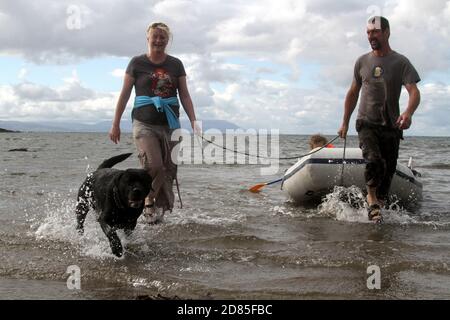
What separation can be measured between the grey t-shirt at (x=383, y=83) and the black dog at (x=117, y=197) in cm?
325

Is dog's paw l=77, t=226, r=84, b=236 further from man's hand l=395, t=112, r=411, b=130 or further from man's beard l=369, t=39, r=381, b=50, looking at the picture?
man's beard l=369, t=39, r=381, b=50

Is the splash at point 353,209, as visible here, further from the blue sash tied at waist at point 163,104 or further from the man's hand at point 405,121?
the blue sash tied at waist at point 163,104

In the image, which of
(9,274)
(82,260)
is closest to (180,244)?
(82,260)

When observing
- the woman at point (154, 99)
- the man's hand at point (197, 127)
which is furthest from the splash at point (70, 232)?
the man's hand at point (197, 127)

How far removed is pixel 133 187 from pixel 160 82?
1990 mm

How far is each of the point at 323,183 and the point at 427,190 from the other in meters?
4.33

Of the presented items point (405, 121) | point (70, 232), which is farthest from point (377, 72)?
point (70, 232)

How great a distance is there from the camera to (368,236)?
602cm

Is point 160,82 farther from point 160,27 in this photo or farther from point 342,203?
point 342,203

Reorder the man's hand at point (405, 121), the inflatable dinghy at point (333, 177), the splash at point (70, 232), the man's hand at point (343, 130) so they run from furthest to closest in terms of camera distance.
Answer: the inflatable dinghy at point (333, 177) → the man's hand at point (343, 130) → the man's hand at point (405, 121) → the splash at point (70, 232)

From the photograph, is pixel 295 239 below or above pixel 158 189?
below

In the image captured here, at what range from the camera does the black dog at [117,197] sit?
15.3ft

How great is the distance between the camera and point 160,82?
246 inches
